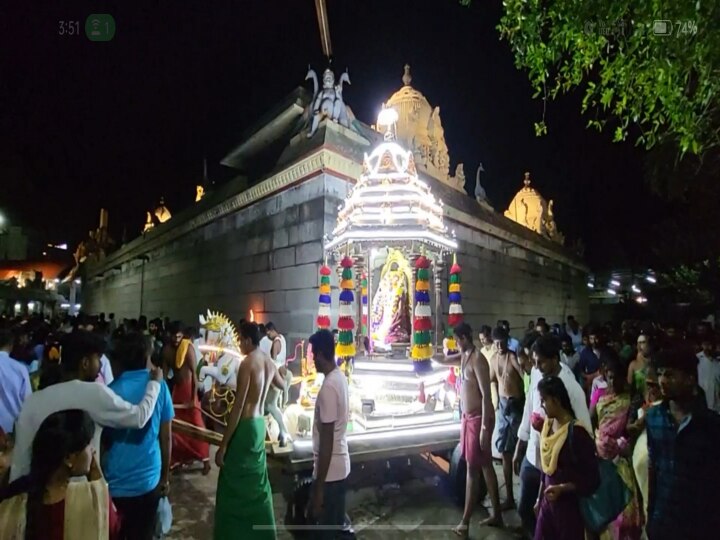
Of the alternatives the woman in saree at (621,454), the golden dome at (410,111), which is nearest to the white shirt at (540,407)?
the woman in saree at (621,454)

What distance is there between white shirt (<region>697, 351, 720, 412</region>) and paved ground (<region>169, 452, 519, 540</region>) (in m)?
3.05

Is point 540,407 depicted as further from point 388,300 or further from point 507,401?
point 388,300

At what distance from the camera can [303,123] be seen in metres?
9.91

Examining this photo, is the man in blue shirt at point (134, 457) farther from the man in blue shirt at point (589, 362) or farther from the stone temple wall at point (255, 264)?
the man in blue shirt at point (589, 362)

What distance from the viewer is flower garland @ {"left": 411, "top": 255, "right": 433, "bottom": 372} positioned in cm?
754

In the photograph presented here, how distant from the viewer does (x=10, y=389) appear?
14.6 feet

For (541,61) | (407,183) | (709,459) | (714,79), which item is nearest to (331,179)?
(407,183)

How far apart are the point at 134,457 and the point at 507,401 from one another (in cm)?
428

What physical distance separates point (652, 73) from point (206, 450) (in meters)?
7.54

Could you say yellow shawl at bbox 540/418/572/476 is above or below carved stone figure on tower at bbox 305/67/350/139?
below

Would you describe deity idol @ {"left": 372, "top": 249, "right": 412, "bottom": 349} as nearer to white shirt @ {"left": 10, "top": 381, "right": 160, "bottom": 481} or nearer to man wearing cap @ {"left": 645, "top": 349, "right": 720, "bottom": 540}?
man wearing cap @ {"left": 645, "top": 349, "right": 720, "bottom": 540}

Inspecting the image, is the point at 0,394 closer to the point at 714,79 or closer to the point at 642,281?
the point at 714,79

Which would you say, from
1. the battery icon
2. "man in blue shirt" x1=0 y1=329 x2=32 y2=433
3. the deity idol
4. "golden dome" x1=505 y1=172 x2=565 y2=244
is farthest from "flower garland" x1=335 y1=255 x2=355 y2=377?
"golden dome" x1=505 y1=172 x2=565 y2=244

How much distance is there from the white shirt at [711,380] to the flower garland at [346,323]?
16.6ft
